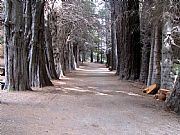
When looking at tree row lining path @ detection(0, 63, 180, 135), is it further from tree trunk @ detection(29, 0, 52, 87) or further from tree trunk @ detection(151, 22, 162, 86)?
tree trunk @ detection(151, 22, 162, 86)

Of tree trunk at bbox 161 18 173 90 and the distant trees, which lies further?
tree trunk at bbox 161 18 173 90

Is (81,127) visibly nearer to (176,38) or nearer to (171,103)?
(171,103)

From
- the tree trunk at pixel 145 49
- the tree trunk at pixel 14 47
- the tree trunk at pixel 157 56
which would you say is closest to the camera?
the tree trunk at pixel 14 47

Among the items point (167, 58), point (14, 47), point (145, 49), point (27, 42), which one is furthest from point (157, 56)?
point (14, 47)

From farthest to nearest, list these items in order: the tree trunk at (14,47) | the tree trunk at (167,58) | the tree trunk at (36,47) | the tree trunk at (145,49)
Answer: the tree trunk at (145,49) → the tree trunk at (36,47) → the tree trunk at (167,58) → the tree trunk at (14,47)

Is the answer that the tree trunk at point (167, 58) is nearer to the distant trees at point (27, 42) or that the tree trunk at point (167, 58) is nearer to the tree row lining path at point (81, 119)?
the tree row lining path at point (81, 119)

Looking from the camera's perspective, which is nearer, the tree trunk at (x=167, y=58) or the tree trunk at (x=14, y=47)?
the tree trunk at (x=14, y=47)

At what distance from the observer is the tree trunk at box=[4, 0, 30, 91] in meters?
14.5

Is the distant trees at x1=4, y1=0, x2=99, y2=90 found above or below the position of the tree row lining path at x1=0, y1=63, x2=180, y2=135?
above

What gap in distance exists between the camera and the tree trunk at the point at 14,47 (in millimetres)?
14461

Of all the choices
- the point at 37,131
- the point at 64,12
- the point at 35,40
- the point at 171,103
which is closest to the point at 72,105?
the point at 171,103

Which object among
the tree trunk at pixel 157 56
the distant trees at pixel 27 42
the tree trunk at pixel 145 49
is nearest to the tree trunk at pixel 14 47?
the distant trees at pixel 27 42

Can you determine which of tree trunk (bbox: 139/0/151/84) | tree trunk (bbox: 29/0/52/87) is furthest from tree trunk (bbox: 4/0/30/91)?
tree trunk (bbox: 139/0/151/84)

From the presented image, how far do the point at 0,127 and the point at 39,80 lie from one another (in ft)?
35.4
